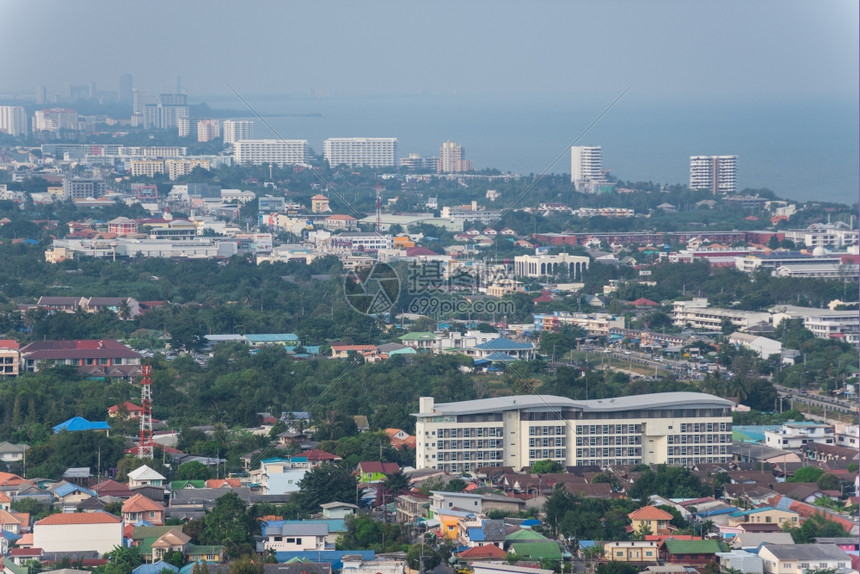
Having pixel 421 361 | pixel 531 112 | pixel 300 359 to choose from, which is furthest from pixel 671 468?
pixel 531 112

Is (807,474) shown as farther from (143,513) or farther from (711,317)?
(711,317)

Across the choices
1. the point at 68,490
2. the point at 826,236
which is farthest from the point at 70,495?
the point at 826,236

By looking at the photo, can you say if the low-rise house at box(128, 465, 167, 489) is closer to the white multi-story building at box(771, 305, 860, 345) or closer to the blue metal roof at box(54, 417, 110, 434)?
the blue metal roof at box(54, 417, 110, 434)

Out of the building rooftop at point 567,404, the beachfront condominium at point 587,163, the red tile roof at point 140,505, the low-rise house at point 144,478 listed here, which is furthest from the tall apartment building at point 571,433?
the beachfront condominium at point 587,163

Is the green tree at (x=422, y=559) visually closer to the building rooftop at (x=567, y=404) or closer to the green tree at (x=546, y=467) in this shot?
the green tree at (x=546, y=467)

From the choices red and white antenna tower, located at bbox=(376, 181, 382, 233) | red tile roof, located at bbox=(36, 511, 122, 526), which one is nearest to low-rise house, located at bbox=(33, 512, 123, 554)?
red tile roof, located at bbox=(36, 511, 122, 526)

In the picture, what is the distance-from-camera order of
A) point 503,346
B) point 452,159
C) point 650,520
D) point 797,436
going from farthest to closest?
point 452,159, point 503,346, point 797,436, point 650,520
